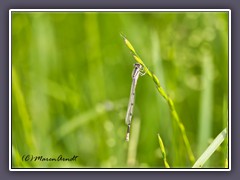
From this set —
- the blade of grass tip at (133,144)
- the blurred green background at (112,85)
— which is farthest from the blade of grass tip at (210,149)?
the blade of grass tip at (133,144)

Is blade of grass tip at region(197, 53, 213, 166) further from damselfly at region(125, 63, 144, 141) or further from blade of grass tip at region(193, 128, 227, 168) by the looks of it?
damselfly at region(125, 63, 144, 141)

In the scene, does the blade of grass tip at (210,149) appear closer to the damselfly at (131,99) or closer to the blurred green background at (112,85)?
the blurred green background at (112,85)

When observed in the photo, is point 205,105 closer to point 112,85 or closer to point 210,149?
point 210,149

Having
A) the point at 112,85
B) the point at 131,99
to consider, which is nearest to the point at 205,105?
the point at 131,99

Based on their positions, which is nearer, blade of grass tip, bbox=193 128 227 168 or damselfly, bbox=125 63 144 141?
blade of grass tip, bbox=193 128 227 168

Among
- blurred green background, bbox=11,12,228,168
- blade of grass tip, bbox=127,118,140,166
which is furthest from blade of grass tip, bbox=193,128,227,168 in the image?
blade of grass tip, bbox=127,118,140,166

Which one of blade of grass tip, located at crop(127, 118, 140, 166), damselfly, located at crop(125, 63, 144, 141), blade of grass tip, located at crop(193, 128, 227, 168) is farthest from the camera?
blade of grass tip, located at crop(127, 118, 140, 166)
